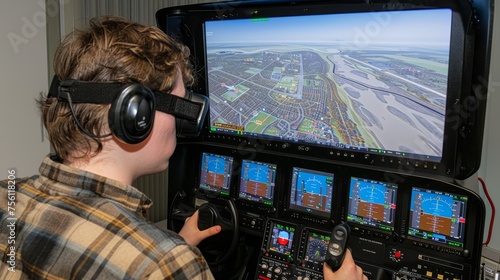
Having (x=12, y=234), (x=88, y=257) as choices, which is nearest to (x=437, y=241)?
(x=88, y=257)

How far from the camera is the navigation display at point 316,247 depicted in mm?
1811

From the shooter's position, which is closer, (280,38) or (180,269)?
(180,269)

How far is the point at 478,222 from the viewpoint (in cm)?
151

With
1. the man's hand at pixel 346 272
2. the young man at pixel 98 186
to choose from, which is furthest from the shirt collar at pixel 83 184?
the man's hand at pixel 346 272

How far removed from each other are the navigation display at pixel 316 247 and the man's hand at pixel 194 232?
409 millimetres

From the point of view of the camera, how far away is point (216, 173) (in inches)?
84.1

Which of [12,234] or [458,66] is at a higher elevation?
[458,66]

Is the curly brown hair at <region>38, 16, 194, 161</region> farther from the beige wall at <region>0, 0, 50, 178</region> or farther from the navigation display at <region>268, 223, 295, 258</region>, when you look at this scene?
the beige wall at <region>0, 0, 50, 178</region>

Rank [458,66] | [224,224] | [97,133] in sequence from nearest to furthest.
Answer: [97,133]
[458,66]
[224,224]

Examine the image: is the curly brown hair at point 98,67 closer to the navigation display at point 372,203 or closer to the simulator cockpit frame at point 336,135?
the simulator cockpit frame at point 336,135

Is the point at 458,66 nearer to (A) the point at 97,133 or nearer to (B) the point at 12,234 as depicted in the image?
(A) the point at 97,133

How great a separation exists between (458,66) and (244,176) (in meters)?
1.02

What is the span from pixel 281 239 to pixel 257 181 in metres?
0.28

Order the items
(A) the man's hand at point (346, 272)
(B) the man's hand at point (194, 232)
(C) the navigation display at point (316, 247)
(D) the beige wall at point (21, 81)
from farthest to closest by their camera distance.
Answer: (D) the beige wall at point (21, 81), (B) the man's hand at point (194, 232), (C) the navigation display at point (316, 247), (A) the man's hand at point (346, 272)
